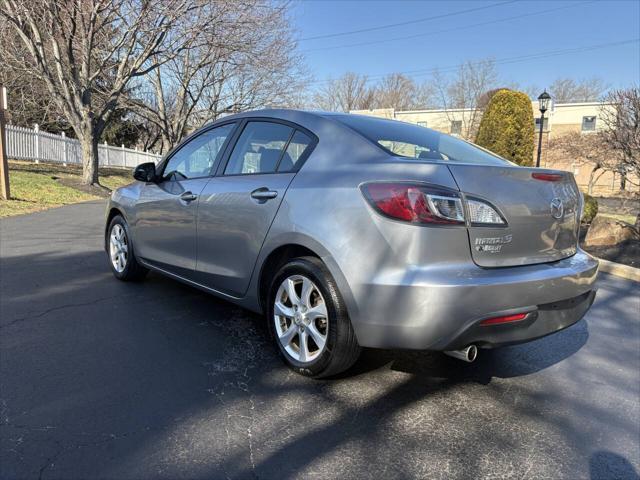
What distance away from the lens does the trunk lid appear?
8.19 feet

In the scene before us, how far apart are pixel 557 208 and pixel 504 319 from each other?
0.82 m

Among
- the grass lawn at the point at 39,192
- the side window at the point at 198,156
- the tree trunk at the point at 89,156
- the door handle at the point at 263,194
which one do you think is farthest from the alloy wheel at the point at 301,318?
the tree trunk at the point at 89,156

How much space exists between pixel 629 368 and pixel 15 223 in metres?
9.51

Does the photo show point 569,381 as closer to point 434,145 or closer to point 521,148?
point 434,145

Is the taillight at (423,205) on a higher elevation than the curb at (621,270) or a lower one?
higher

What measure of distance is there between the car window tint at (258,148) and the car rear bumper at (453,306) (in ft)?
4.23

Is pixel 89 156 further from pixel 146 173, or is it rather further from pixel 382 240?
pixel 382 240

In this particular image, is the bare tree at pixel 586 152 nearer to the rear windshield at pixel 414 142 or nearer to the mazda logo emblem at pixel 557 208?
the rear windshield at pixel 414 142

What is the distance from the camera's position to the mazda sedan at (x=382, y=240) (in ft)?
7.92

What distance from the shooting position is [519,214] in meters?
2.61

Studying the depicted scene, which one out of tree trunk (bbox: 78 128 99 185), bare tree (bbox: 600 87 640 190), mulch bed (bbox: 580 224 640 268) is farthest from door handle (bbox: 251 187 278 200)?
tree trunk (bbox: 78 128 99 185)

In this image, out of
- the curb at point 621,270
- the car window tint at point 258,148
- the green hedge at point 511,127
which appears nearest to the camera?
the car window tint at point 258,148

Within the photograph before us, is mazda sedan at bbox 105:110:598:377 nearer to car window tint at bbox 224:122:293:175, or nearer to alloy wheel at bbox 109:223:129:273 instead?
car window tint at bbox 224:122:293:175

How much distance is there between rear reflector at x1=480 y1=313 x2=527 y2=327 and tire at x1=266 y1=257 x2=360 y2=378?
72 centimetres
